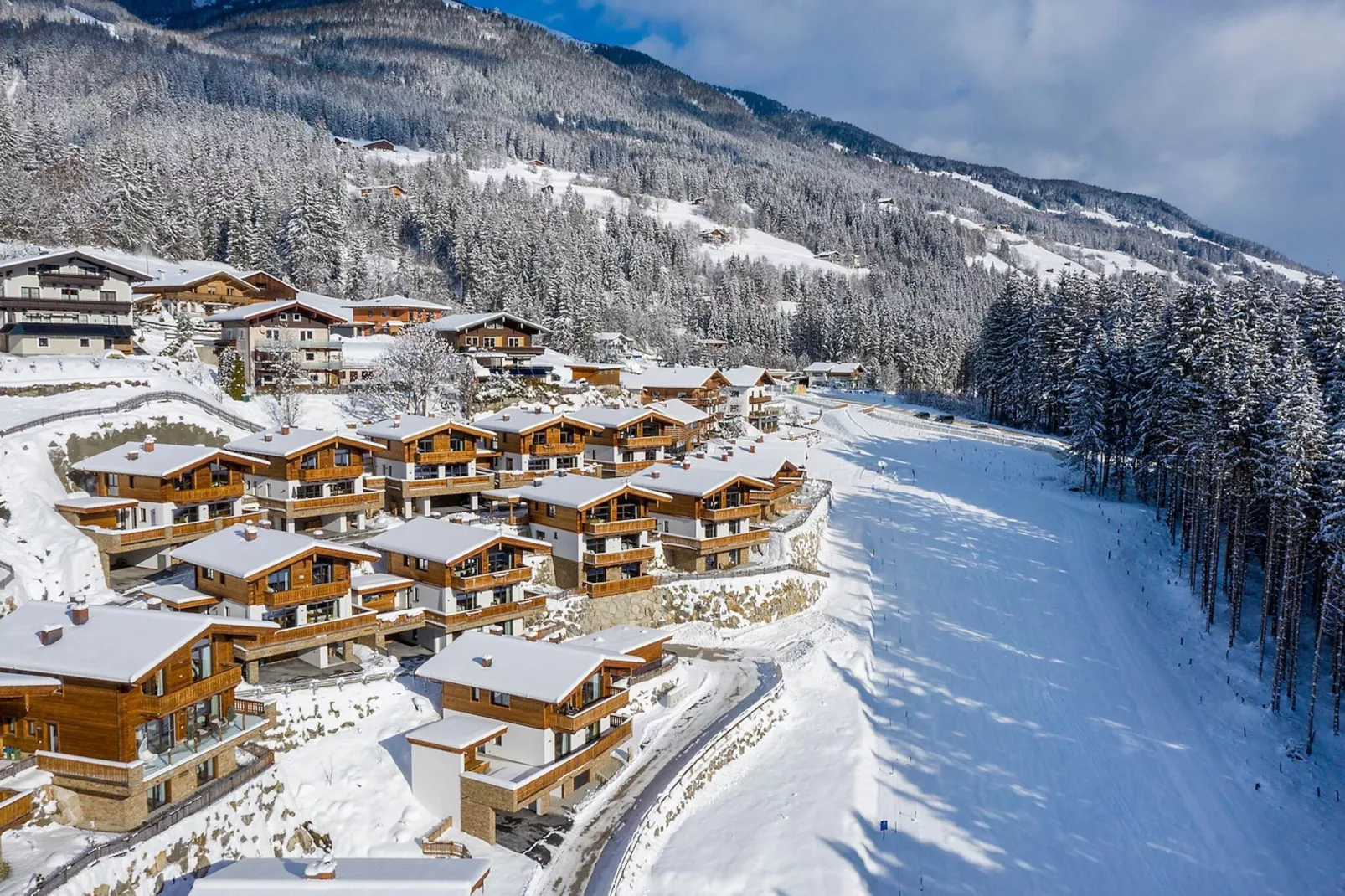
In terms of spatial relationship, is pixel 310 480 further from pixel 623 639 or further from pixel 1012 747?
pixel 1012 747

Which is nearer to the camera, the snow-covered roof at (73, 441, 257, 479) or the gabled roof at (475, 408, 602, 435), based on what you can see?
the snow-covered roof at (73, 441, 257, 479)

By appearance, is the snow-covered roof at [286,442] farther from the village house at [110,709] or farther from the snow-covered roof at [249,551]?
the village house at [110,709]

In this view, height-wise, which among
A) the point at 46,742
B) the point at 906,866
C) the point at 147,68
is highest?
the point at 147,68

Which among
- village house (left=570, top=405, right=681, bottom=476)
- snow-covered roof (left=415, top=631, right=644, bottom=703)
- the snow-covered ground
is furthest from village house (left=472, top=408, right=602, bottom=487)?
snow-covered roof (left=415, top=631, right=644, bottom=703)

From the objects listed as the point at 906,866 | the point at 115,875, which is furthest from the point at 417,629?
the point at 906,866

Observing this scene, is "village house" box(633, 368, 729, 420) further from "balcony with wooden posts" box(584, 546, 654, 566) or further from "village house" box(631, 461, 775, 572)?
"balcony with wooden posts" box(584, 546, 654, 566)

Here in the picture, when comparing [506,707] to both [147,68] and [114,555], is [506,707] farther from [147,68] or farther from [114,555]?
[147,68]

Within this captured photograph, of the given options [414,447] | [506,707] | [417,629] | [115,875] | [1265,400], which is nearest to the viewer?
[115,875]
